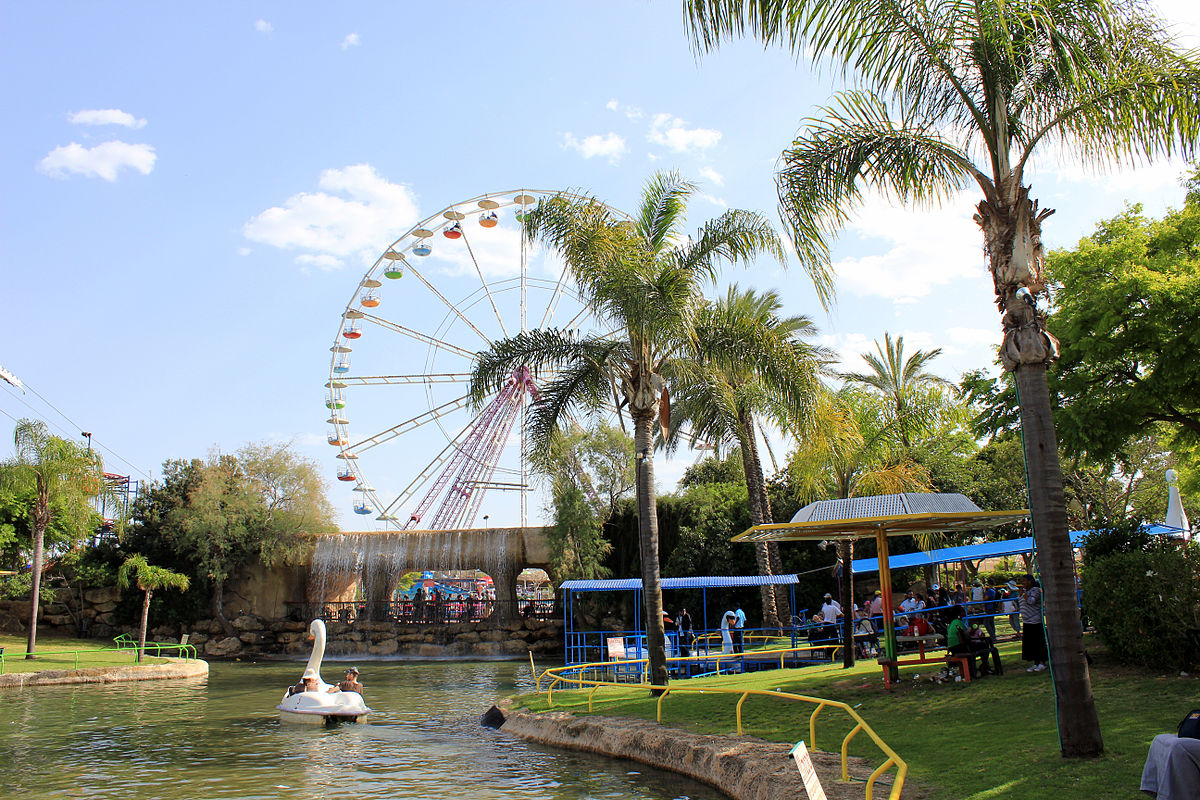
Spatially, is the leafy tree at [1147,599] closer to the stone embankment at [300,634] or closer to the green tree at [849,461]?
the green tree at [849,461]

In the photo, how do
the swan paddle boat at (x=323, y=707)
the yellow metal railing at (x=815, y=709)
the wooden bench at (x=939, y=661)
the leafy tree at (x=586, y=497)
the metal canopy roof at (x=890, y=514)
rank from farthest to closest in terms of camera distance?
the leafy tree at (x=586, y=497), the swan paddle boat at (x=323, y=707), the metal canopy roof at (x=890, y=514), the wooden bench at (x=939, y=661), the yellow metal railing at (x=815, y=709)

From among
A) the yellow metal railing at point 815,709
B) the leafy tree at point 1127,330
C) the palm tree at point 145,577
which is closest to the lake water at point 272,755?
the yellow metal railing at point 815,709

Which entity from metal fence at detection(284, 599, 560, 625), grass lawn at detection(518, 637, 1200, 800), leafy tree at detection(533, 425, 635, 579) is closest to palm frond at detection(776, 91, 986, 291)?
grass lawn at detection(518, 637, 1200, 800)

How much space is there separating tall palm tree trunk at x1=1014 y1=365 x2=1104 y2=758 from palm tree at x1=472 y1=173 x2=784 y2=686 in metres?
6.71

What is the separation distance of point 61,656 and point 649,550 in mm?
24313

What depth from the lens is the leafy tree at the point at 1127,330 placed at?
12.9 m

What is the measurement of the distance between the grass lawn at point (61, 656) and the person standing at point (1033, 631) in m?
24.7

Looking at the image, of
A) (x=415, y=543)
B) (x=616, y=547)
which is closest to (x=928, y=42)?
(x=616, y=547)

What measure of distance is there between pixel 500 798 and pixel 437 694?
1244 cm

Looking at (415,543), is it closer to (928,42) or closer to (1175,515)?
(1175,515)

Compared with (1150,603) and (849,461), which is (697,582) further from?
(1150,603)

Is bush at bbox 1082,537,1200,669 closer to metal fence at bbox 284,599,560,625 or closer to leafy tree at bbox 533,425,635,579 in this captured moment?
leafy tree at bbox 533,425,635,579

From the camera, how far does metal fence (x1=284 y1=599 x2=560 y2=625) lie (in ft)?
119

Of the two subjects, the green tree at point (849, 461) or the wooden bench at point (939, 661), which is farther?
the green tree at point (849, 461)
